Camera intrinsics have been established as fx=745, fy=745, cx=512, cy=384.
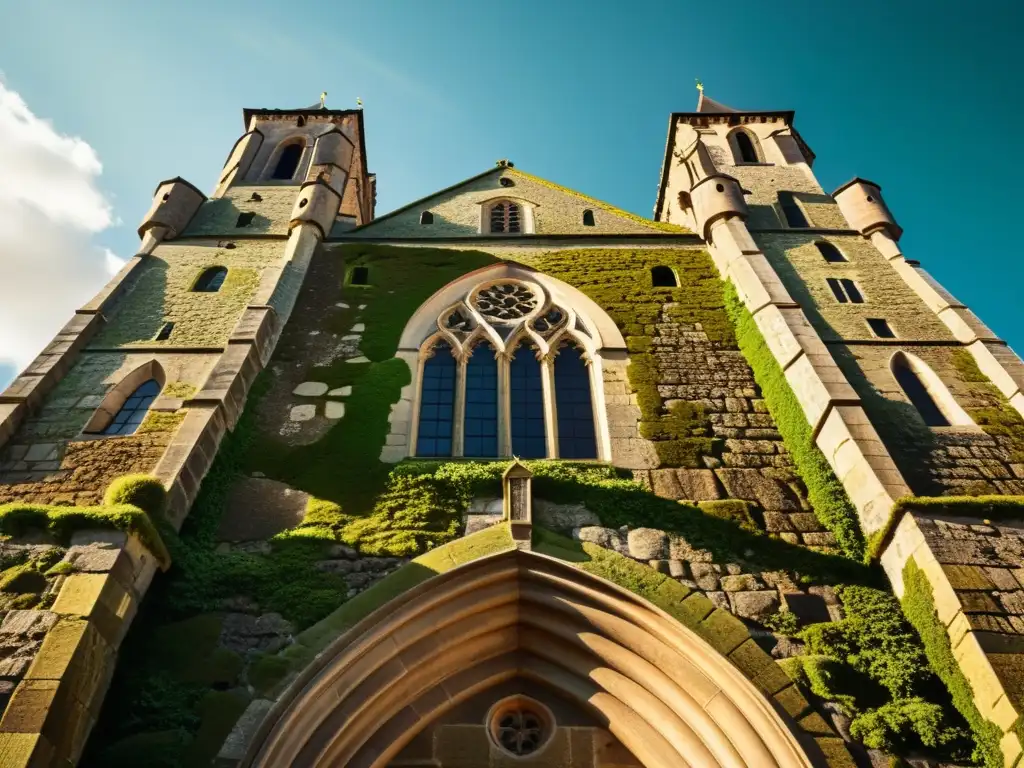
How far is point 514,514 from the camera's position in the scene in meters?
7.51

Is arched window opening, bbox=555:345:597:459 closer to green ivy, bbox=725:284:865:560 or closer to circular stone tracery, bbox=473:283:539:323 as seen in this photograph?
circular stone tracery, bbox=473:283:539:323

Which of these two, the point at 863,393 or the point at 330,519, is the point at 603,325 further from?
the point at 330,519

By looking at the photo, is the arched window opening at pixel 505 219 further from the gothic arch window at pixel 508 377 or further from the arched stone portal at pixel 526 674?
the arched stone portal at pixel 526 674

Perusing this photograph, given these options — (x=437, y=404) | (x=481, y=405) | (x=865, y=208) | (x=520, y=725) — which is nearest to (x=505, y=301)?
(x=481, y=405)

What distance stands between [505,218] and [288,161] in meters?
6.63

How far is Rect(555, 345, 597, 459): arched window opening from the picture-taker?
9.27 metres

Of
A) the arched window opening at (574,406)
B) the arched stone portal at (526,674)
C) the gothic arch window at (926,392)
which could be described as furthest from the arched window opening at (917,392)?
the arched stone portal at (526,674)

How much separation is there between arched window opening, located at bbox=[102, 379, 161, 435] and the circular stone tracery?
188 inches

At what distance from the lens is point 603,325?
10.9 meters

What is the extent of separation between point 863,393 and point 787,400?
1219mm

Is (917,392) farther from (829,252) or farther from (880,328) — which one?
(829,252)

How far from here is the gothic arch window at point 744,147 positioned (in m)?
18.3

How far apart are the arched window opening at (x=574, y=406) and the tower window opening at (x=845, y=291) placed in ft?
14.7

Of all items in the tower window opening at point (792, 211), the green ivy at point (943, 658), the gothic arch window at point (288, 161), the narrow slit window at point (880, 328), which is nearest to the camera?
the green ivy at point (943, 658)
